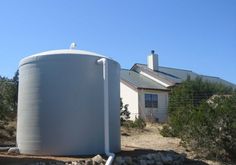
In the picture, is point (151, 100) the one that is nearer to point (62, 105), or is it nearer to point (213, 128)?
point (213, 128)

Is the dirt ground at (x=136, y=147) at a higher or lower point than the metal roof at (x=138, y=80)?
lower

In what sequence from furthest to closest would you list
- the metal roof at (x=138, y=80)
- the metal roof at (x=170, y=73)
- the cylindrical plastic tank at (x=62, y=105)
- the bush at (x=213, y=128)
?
the metal roof at (x=170, y=73)
the metal roof at (x=138, y=80)
the bush at (x=213, y=128)
the cylindrical plastic tank at (x=62, y=105)

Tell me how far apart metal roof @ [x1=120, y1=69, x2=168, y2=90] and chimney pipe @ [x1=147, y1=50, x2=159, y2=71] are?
1460 millimetres

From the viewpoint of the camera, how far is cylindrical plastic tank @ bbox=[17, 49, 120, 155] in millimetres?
13547

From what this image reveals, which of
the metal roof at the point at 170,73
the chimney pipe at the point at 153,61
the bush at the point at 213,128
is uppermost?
the chimney pipe at the point at 153,61

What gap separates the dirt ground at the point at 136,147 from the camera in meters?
12.2

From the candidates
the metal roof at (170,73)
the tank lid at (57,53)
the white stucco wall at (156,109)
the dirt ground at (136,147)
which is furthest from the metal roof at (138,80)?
the tank lid at (57,53)

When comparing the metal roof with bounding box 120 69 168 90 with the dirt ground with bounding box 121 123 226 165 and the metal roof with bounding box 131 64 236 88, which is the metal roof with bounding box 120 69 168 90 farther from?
the dirt ground with bounding box 121 123 226 165

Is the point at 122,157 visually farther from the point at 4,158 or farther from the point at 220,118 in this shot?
the point at 220,118

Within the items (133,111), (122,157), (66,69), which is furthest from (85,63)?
(133,111)

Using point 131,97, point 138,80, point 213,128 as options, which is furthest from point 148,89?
point 213,128

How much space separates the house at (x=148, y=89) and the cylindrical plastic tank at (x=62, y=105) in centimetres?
2058

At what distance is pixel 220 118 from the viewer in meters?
16.7

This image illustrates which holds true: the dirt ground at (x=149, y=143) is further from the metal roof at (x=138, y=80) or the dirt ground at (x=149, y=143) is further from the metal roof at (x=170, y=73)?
the metal roof at (x=170, y=73)
